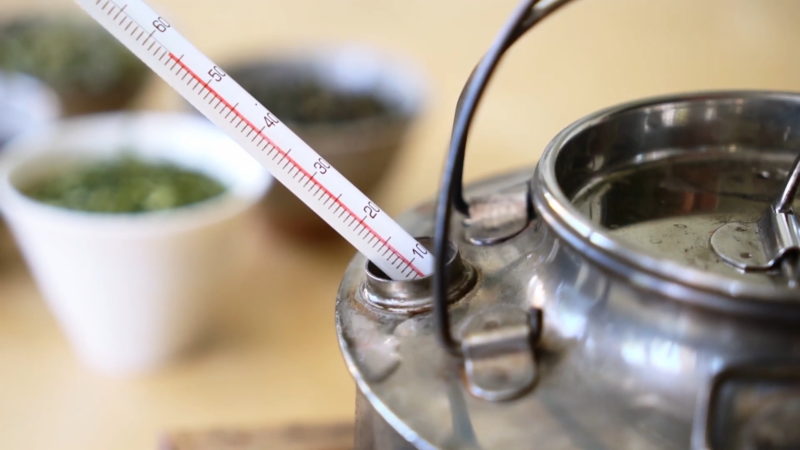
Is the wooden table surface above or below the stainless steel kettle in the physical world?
below

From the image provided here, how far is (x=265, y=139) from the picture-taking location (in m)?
0.36

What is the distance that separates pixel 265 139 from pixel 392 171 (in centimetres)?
46

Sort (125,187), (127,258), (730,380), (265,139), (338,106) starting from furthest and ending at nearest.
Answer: (338,106)
(125,187)
(127,258)
(265,139)
(730,380)

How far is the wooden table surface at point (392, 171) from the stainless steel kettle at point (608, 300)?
358 mm

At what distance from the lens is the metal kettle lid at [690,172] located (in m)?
0.33

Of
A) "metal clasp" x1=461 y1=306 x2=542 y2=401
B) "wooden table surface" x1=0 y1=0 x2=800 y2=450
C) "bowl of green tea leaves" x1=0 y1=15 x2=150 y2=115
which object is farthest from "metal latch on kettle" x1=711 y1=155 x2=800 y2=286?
"bowl of green tea leaves" x1=0 y1=15 x2=150 y2=115

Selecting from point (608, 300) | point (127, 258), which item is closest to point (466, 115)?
point (608, 300)

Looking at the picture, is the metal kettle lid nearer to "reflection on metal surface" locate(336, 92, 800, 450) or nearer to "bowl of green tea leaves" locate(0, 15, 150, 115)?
"reflection on metal surface" locate(336, 92, 800, 450)

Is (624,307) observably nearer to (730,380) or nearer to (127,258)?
(730,380)

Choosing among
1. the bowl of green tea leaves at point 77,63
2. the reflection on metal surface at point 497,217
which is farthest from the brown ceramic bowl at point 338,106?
the reflection on metal surface at point 497,217

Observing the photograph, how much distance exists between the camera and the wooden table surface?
661mm

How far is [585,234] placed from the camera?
273 mm

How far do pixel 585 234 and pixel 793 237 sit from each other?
0.11 meters

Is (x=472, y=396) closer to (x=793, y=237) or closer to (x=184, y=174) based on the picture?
Answer: (x=793, y=237)
